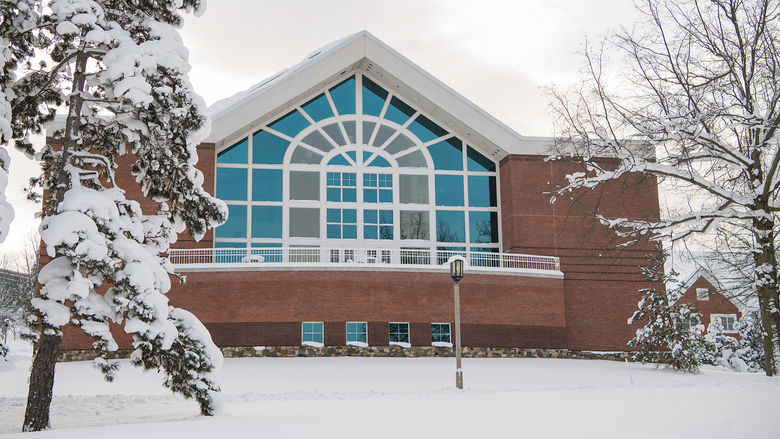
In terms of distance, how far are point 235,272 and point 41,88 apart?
43.0ft

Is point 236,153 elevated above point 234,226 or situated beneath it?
elevated above

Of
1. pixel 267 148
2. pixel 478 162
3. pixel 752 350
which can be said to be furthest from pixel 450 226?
pixel 752 350

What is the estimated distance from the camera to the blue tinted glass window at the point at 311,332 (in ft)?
76.8

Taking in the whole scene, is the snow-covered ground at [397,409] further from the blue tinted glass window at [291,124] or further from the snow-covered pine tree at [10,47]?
the blue tinted glass window at [291,124]

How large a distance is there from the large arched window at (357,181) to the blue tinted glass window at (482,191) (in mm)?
40

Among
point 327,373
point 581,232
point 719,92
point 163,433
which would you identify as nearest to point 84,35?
point 163,433

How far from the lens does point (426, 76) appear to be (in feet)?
86.6

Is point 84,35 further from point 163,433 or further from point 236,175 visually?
point 236,175

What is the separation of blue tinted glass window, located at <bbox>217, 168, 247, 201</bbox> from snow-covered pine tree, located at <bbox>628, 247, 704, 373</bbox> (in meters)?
14.5

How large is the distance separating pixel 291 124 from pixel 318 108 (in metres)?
1.23

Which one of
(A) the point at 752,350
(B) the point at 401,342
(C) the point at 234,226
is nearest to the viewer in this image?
(B) the point at 401,342

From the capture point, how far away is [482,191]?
92.9 ft

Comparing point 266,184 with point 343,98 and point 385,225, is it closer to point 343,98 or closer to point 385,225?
point 343,98

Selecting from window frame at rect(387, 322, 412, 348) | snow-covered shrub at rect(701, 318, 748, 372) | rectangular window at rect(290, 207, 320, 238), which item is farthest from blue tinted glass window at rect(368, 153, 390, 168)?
snow-covered shrub at rect(701, 318, 748, 372)
